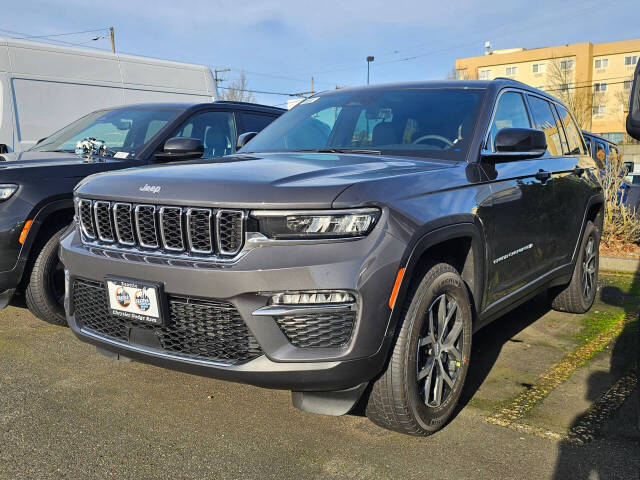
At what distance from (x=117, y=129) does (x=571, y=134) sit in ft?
13.1

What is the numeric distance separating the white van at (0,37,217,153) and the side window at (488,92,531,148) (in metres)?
6.48

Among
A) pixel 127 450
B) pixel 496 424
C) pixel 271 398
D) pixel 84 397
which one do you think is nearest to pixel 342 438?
pixel 271 398

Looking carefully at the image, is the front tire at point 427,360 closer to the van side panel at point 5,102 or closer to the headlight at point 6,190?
the headlight at point 6,190

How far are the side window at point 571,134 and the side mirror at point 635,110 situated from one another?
3.03 meters

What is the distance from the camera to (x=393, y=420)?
2811 mm

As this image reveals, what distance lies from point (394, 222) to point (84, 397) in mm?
2059

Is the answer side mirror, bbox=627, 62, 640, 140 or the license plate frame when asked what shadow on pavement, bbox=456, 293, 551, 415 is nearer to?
the license plate frame

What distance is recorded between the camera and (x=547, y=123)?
474cm

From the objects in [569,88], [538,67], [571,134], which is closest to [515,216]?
[571,134]

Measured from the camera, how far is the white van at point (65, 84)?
333 inches

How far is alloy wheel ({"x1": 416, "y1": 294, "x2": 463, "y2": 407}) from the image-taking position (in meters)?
2.92

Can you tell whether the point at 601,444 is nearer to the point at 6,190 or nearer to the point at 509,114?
the point at 509,114

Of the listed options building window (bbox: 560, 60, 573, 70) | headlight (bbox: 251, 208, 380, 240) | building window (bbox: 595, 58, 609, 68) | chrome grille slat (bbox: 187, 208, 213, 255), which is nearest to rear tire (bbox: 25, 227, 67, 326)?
chrome grille slat (bbox: 187, 208, 213, 255)

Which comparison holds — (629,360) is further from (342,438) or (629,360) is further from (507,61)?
(507,61)
